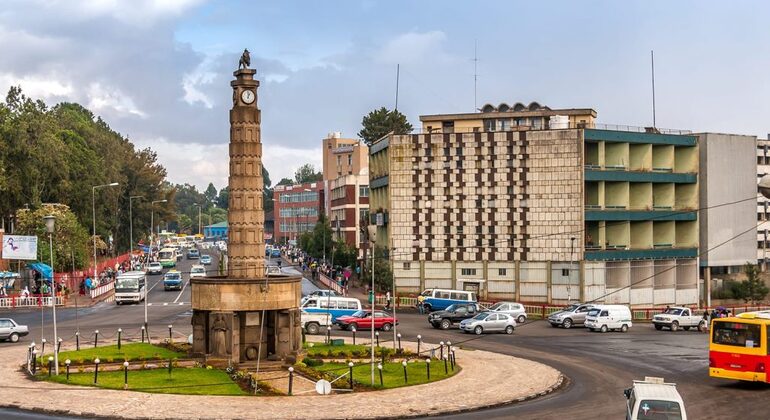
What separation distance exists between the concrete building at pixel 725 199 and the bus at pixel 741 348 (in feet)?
185

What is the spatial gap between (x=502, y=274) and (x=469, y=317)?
2360 centimetres

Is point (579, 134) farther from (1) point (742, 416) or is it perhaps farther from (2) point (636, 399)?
(2) point (636, 399)

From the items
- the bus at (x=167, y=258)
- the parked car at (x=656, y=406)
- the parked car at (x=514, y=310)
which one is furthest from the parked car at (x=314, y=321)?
the bus at (x=167, y=258)

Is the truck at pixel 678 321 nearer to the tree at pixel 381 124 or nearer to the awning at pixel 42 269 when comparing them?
the awning at pixel 42 269

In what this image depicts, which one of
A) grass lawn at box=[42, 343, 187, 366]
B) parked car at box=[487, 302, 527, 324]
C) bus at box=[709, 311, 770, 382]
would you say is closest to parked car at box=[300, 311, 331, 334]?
grass lawn at box=[42, 343, 187, 366]

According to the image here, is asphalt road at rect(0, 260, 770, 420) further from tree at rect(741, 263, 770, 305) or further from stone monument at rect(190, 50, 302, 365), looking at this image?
tree at rect(741, 263, 770, 305)

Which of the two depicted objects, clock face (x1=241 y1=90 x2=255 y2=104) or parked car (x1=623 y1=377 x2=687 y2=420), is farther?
clock face (x1=241 y1=90 x2=255 y2=104)

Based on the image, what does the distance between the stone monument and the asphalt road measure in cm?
1089

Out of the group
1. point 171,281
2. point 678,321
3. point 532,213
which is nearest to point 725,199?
point 532,213

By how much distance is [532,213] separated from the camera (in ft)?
269

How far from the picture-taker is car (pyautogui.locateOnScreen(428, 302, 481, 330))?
5934 centimetres

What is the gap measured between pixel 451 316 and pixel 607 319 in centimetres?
1029

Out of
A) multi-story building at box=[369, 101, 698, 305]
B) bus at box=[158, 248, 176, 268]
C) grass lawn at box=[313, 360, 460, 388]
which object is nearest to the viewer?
grass lawn at box=[313, 360, 460, 388]

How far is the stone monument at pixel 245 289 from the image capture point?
1593 inches
